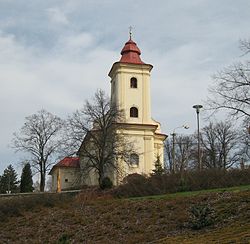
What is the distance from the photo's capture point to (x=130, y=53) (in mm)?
54125

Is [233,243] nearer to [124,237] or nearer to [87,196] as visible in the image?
[124,237]

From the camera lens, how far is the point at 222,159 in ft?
182

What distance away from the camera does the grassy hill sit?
18.1 metres

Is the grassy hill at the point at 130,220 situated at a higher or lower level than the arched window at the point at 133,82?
lower

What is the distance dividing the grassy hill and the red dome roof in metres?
25.4

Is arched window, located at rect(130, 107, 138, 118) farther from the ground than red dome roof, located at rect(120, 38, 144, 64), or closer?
closer

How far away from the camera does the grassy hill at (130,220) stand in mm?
18094

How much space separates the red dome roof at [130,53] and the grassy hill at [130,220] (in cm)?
2539

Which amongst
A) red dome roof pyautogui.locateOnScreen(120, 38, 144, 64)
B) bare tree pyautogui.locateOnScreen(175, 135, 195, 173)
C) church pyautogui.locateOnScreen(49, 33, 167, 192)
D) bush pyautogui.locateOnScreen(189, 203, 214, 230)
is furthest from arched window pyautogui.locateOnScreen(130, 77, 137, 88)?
bush pyautogui.locateOnScreen(189, 203, 214, 230)

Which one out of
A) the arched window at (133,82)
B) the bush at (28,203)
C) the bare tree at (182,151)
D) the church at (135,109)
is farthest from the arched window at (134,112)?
the bush at (28,203)

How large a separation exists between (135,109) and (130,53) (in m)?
6.58

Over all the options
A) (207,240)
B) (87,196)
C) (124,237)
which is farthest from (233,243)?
(87,196)

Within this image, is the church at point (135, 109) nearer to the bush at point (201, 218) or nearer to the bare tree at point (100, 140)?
the bare tree at point (100, 140)

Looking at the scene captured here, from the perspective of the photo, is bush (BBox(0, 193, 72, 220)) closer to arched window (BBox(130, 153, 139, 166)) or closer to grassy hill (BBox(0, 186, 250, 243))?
grassy hill (BBox(0, 186, 250, 243))
